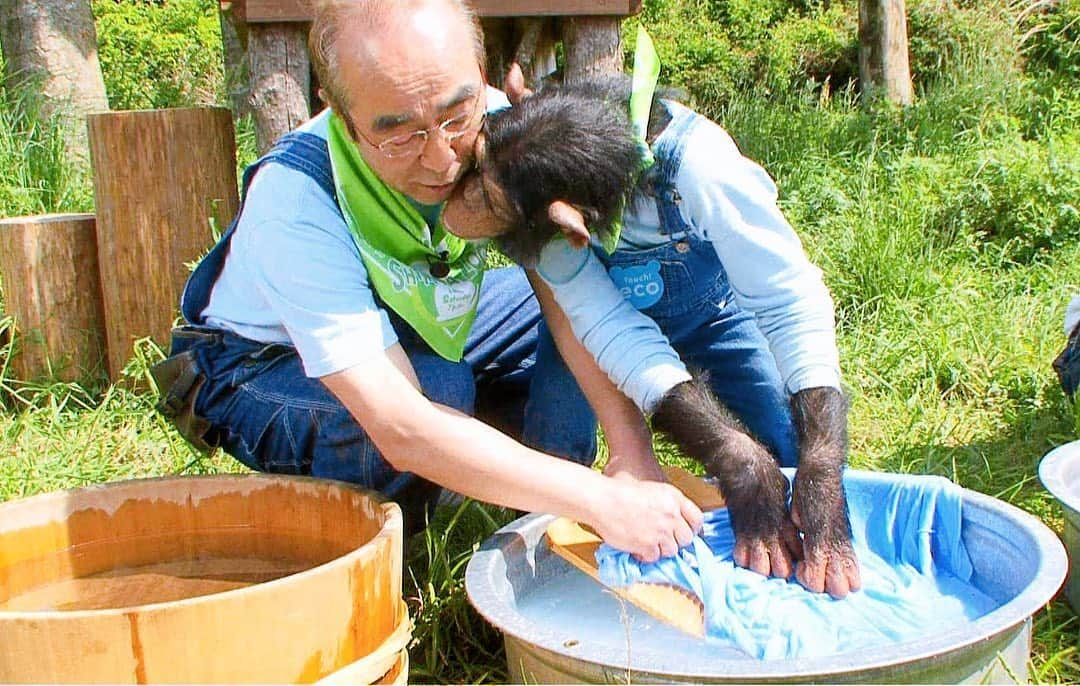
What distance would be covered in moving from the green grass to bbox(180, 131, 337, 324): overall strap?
67 cm

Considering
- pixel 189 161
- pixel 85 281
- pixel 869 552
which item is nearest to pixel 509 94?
pixel 869 552

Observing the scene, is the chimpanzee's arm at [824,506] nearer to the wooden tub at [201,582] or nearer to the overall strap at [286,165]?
the wooden tub at [201,582]

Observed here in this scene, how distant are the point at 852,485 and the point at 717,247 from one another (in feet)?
1.83

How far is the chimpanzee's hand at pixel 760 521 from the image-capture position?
2199 mm

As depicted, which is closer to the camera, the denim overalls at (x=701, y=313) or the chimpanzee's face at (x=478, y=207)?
the chimpanzee's face at (x=478, y=207)

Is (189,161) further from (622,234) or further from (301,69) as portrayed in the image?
(622,234)

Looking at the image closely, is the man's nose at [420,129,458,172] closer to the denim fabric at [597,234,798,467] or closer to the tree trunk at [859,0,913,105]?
the denim fabric at [597,234,798,467]

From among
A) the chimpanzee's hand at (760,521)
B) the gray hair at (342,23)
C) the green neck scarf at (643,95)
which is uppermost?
the gray hair at (342,23)

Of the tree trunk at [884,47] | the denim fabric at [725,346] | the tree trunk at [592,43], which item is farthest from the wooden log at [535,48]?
the tree trunk at [884,47]

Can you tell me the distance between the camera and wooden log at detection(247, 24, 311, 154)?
428 cm

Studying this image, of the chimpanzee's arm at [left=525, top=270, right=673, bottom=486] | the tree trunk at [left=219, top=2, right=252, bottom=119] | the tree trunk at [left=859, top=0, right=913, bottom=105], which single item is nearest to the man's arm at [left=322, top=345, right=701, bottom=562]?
the chimpanzee's arm at [left=525, top=270, right=673, bottom=486]

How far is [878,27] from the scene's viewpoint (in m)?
8.34

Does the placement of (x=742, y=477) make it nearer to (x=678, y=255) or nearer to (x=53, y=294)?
(x=678, y=255)

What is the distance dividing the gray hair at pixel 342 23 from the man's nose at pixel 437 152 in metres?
0.16
